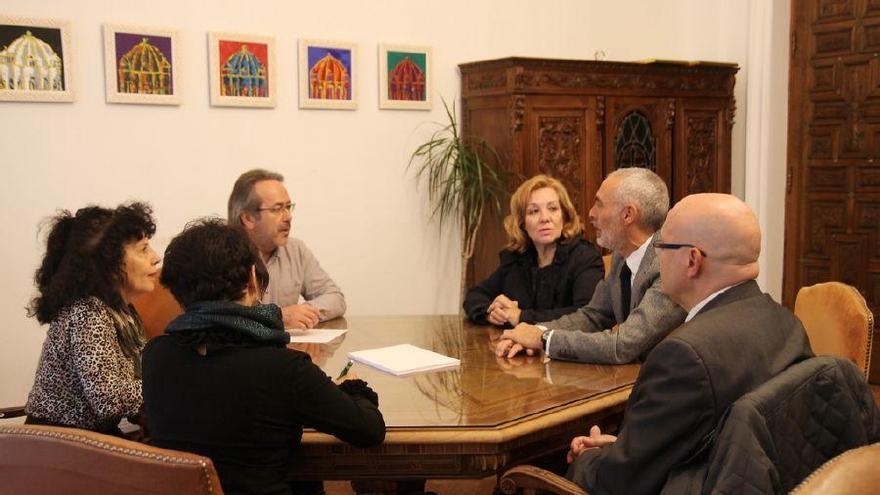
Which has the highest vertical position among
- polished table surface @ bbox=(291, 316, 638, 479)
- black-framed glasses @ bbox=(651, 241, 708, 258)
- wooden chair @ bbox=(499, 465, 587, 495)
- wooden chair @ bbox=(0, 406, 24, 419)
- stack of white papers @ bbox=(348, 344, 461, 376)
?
black-framed glasses @ bbox=(651, 241, 708, 258)

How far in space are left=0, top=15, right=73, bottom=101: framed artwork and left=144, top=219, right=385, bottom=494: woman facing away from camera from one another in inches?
98.4

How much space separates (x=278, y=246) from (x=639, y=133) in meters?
2.72

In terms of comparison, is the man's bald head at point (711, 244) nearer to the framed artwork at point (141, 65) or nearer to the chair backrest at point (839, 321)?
the chair backrest at point (839, 321)

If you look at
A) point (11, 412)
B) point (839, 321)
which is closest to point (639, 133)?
point (839, 321)

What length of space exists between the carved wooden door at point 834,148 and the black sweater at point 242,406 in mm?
4257

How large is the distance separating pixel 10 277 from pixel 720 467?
350 cm

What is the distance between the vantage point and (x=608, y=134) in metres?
5.23

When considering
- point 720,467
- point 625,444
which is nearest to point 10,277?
point 625,444

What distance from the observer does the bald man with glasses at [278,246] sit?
11.6 ft

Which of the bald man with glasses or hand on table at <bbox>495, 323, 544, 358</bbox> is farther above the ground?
the bald man with glasses

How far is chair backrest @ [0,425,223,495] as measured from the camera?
1.44 metres

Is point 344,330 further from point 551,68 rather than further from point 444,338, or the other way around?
point 551,68

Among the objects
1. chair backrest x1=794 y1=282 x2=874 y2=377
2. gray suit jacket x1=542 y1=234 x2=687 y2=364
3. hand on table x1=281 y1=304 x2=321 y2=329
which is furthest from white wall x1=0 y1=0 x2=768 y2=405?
chair backrest x1=794 y1=282 x2=874 y2=377

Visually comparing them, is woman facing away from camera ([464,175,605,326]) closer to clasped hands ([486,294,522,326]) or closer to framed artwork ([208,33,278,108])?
clasped hands ([486,294,522,326])
